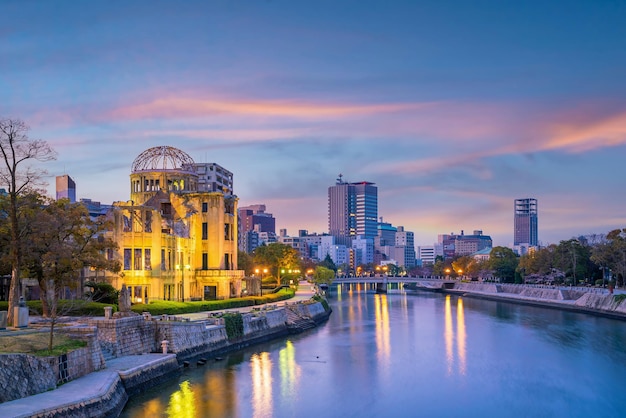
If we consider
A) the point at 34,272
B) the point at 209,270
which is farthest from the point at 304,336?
the point at 34,272

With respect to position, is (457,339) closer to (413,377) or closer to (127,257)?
(413,377)

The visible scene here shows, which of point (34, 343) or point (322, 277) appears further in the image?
point (322, 277)

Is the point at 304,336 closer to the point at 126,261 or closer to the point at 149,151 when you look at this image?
the point at 126,261

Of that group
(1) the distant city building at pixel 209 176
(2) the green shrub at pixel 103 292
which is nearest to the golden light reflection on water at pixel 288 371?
(2) the green shrub at pixel 103 292

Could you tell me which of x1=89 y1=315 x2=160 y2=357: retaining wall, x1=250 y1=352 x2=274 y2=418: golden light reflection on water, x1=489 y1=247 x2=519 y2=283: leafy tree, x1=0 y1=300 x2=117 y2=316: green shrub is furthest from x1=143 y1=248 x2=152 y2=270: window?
x1=489 y1=247 x2=519 y2=283: leafy tree

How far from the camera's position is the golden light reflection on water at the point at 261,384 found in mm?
39034

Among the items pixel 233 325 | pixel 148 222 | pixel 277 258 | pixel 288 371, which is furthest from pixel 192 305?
pixel 277 258

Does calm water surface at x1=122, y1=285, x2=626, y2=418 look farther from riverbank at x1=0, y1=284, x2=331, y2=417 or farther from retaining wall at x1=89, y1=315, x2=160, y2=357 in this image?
retaining wall at x1=89, y1=315, x2=160, y2=357

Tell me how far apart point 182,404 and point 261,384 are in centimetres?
797

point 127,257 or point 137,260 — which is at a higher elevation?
point 127,257

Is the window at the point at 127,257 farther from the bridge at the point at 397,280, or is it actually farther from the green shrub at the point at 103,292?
the bridge at the point at 397,280

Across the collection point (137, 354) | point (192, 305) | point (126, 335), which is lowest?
point (137, 354)

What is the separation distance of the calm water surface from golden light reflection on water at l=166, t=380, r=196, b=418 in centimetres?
6

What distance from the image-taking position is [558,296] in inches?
4459
